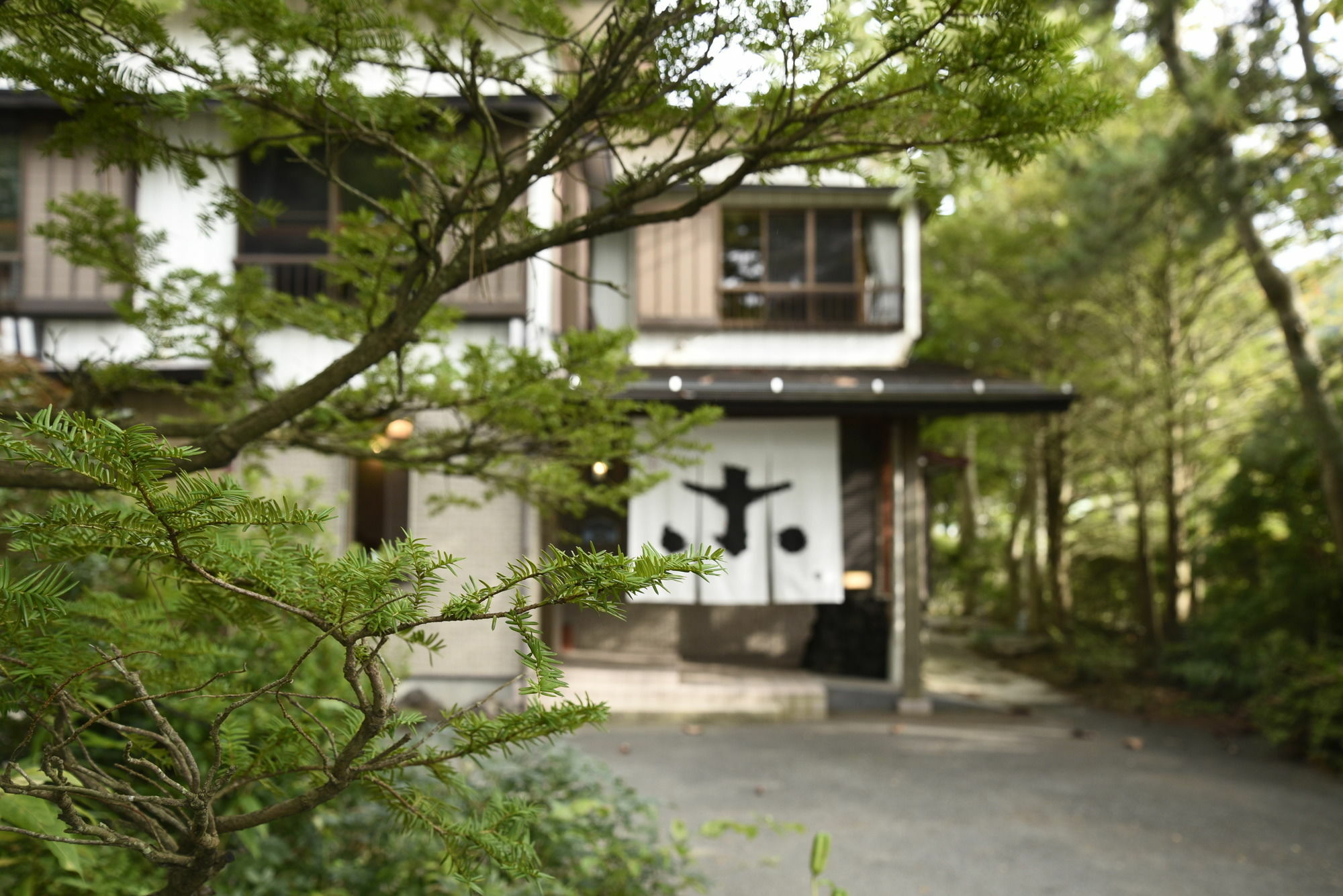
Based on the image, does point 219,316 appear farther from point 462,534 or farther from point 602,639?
point 602,639

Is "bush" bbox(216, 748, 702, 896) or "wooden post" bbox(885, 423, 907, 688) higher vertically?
"wooden post" bbox(885, 423, 907, 688)

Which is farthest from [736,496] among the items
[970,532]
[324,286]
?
[970,532]

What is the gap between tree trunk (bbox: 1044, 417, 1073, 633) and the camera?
42.5 ft

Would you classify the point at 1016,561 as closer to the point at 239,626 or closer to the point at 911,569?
the point at 911,569

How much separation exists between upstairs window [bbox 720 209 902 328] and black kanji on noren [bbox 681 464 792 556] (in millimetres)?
2109

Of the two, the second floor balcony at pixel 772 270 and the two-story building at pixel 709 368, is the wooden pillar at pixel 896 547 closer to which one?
the two-story building at pixel 709 368

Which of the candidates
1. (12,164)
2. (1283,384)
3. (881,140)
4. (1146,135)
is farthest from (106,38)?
(1283,384)

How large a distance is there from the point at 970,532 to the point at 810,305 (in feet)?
33.6

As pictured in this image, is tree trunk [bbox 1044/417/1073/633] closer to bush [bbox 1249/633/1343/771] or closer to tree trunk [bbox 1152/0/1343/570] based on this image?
bush [bbox 1249/633/1343/771]

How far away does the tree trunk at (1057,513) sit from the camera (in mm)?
12961

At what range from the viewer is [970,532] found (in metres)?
18.2

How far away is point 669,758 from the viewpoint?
721cm

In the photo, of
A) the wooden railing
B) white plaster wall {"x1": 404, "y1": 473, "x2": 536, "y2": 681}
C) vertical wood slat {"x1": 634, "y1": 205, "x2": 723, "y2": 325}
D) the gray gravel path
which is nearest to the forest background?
the gray gravel path

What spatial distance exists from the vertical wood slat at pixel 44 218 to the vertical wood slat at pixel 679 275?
499 cm
